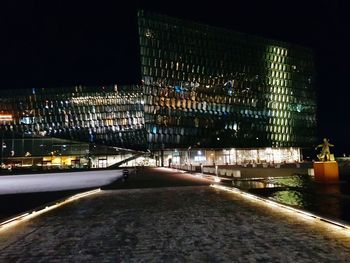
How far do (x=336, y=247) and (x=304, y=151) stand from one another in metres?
106

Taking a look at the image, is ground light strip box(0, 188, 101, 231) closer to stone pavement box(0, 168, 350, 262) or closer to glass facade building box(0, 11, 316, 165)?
stone pavement box(0, 168, 350, 262)

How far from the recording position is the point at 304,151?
358 feet

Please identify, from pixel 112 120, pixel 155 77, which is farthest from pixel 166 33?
pixel 112 120

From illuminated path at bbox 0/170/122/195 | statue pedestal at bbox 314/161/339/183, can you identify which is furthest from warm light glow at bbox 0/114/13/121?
statue pedestal at bbox 314/161/339/183

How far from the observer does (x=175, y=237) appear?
9.84 m

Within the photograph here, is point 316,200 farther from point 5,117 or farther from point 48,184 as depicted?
point 5,117

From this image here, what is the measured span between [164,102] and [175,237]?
75260 mm

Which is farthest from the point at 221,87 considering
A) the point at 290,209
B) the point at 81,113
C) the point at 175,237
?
the point at 175,237

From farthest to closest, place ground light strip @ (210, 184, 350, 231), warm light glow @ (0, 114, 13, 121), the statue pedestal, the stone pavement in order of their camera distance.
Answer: warm light glow @ (0, 114, 13, 121) < the statue pedestal < ground light strip @ (210, 184, 350, 231) < the stone pavement

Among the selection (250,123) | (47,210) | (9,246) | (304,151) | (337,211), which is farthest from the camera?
(304,151)

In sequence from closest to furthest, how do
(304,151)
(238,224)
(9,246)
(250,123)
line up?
(9,246) → (238,224) → (250,123) → (304,151)

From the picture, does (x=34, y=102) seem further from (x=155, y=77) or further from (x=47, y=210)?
(x=47, y=210)

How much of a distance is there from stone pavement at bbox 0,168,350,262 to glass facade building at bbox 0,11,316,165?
70.4 metres

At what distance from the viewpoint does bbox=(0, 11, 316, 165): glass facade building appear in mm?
84250
